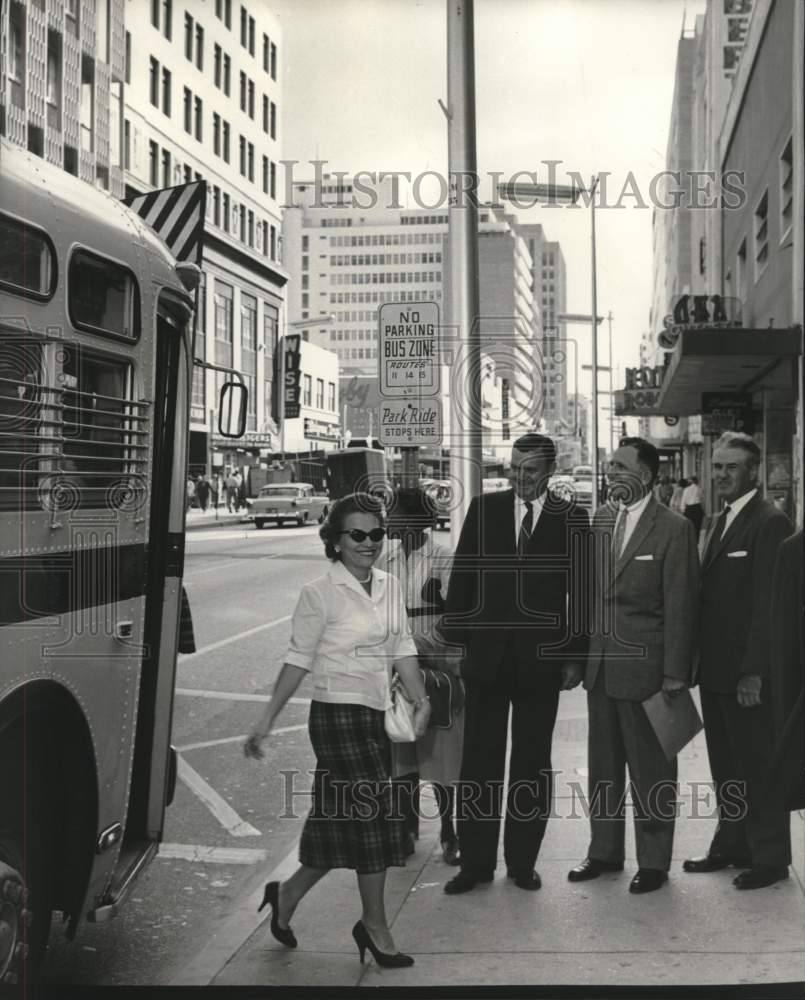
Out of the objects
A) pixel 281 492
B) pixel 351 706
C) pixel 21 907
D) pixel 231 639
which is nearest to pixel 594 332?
pixel 351 706

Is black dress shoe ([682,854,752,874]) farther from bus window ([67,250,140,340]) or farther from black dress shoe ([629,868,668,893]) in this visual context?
bus window ([67,250,140,340])

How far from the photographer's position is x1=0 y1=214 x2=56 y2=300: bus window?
324 cm

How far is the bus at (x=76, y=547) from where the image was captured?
10.8ft

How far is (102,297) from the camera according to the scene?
382cm

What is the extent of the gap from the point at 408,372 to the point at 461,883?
7.54 ft

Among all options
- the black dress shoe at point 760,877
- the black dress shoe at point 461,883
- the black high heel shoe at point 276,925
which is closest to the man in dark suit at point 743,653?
the black dress shoe at point 760,877

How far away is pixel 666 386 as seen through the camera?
9.11 m

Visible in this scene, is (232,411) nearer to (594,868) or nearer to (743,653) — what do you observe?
(743,653)

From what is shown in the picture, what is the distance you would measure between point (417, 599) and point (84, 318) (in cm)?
203

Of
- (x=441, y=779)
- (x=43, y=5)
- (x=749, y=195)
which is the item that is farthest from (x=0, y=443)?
(x=749, y=195)

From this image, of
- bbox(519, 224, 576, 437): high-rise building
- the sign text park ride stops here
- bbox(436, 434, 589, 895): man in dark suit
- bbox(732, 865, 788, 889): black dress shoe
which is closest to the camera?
bbox(732, 865, 788, 889): black dress shoe

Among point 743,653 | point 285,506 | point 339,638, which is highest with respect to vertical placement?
point 285,506

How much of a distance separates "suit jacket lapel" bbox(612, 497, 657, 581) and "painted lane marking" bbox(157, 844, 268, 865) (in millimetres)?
2356

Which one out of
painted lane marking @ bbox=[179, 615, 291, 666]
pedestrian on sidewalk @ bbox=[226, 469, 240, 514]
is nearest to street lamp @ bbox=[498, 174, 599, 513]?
pedestrian on sidewalk @ bbox=[226, 469, 240, 514]
